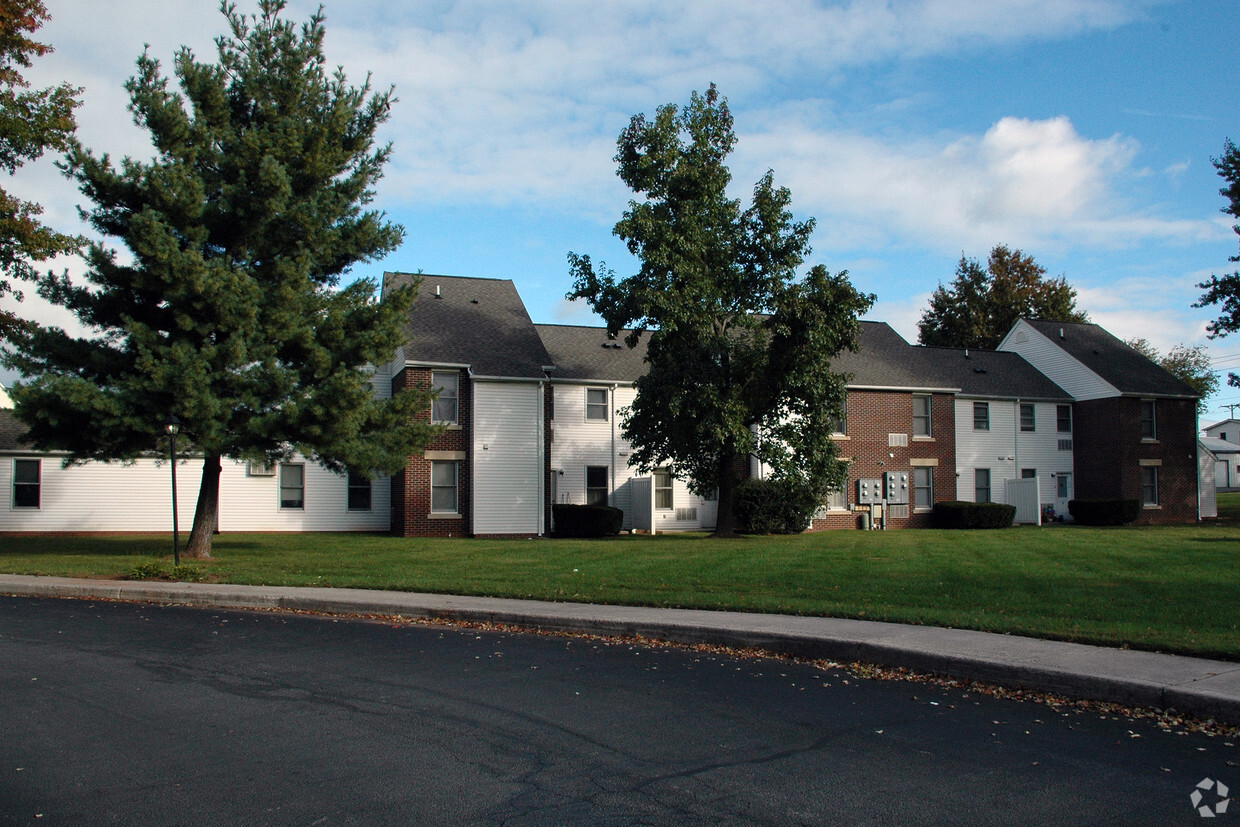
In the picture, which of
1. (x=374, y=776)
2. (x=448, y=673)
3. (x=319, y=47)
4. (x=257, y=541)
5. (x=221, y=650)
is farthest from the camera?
(x=257, y=541)

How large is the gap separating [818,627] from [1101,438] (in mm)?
33428

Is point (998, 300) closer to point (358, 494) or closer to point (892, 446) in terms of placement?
point (892, 446)

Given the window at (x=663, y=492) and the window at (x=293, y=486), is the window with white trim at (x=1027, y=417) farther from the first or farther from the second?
the window at (x=293, y=486)

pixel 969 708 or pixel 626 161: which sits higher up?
pixel 626 161

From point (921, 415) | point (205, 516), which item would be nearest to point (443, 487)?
point (205, 516)

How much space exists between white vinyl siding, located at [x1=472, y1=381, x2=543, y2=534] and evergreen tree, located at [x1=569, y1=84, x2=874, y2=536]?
14.3ft

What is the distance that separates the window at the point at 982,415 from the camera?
1513 inches

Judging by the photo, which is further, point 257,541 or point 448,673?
point 257,541

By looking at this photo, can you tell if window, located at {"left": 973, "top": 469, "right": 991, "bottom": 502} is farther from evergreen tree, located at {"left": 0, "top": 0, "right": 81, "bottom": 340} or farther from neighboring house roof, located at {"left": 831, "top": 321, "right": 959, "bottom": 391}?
evergreen tree, located at {"left": 0, "top": 0, "right": 81, "bottom": 340}

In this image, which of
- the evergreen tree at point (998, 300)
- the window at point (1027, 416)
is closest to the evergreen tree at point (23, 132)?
the window at point (1027, 416)

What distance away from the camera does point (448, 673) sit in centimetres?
890

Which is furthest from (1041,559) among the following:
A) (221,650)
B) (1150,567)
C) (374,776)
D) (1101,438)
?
(1101,438)

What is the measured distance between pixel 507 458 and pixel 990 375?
2180cm

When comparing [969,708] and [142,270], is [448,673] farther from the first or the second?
[142,270]
